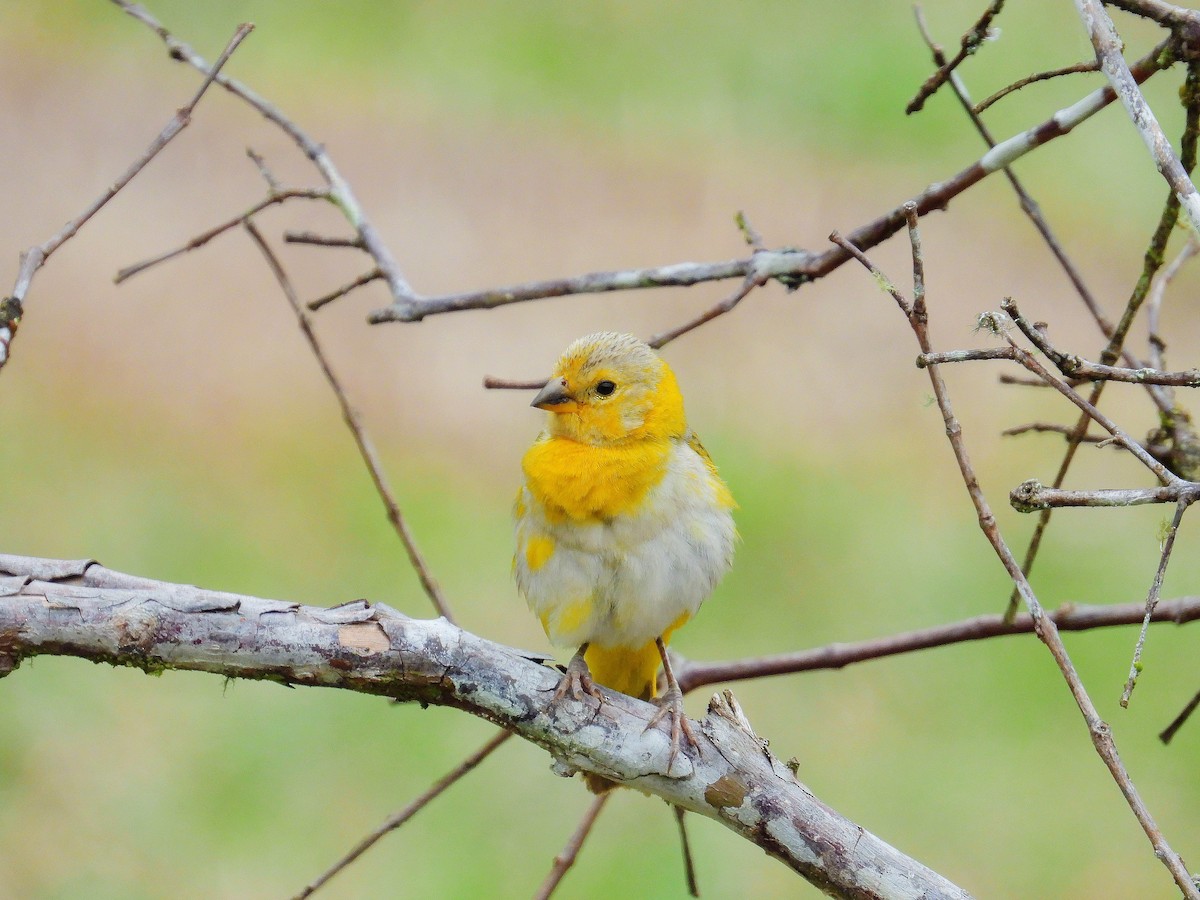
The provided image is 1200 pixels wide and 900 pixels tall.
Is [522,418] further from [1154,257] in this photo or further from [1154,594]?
[1154,594]

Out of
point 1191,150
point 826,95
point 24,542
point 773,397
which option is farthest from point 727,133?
point 1191,150

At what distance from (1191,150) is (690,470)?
4.90 feet

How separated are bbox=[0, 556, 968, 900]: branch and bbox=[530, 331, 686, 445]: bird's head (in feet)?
3.61

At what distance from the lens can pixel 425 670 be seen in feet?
7.63

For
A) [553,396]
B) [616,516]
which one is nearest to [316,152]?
[553,396]

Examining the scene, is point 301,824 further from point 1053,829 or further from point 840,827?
point 840,827

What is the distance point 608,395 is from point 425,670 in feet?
4.44

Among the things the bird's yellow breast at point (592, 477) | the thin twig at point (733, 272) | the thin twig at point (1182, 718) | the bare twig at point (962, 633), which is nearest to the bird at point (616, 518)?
the bird's yellow breast at point (592, 477)

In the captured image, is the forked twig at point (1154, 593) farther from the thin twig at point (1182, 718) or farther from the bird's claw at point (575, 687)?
the bird's claw at point (575, 687)

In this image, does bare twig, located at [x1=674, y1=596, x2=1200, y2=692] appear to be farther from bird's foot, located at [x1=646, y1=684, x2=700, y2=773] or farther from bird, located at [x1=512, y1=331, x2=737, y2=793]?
bird's foot, located at [x1=646, y1=684, x2=700, y2=773]

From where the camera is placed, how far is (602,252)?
29.6ft

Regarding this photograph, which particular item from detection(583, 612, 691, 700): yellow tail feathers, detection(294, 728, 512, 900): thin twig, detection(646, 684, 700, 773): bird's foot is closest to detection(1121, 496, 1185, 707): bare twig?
detection(646, 684, 700, 773): bird's foot

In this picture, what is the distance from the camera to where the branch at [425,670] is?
7.25ft

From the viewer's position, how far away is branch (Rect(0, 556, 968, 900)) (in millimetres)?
2211
